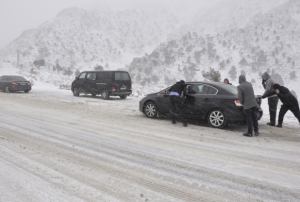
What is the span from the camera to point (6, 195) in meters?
3.41

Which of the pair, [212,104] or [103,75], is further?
[103,75]

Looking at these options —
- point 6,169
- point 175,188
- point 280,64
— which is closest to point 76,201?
point 175,188

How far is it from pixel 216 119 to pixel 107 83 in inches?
391

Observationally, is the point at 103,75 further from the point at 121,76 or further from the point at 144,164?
the point at 144,164

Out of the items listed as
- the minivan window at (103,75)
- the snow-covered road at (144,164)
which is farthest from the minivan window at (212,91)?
the minivan window at (103,75)

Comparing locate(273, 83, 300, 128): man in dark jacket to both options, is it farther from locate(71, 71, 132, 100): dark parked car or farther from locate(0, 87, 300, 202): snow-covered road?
locate(71, 71, 132, 100): dark parked car

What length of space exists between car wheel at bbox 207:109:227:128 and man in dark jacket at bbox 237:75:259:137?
2.83ft

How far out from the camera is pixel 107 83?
16.6 metres

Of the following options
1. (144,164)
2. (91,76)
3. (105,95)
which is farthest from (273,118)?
(91,76)

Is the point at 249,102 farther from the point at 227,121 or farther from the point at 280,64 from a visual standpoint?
the point at 280,64

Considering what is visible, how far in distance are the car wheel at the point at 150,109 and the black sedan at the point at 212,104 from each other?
0.50m

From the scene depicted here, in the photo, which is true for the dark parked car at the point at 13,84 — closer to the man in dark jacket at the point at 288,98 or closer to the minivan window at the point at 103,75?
the minivan window at the point at 103,75

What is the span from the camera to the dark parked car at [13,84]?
19.9 m

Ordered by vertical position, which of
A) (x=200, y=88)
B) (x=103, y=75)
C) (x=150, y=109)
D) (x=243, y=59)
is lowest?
(x=150, y=109)
